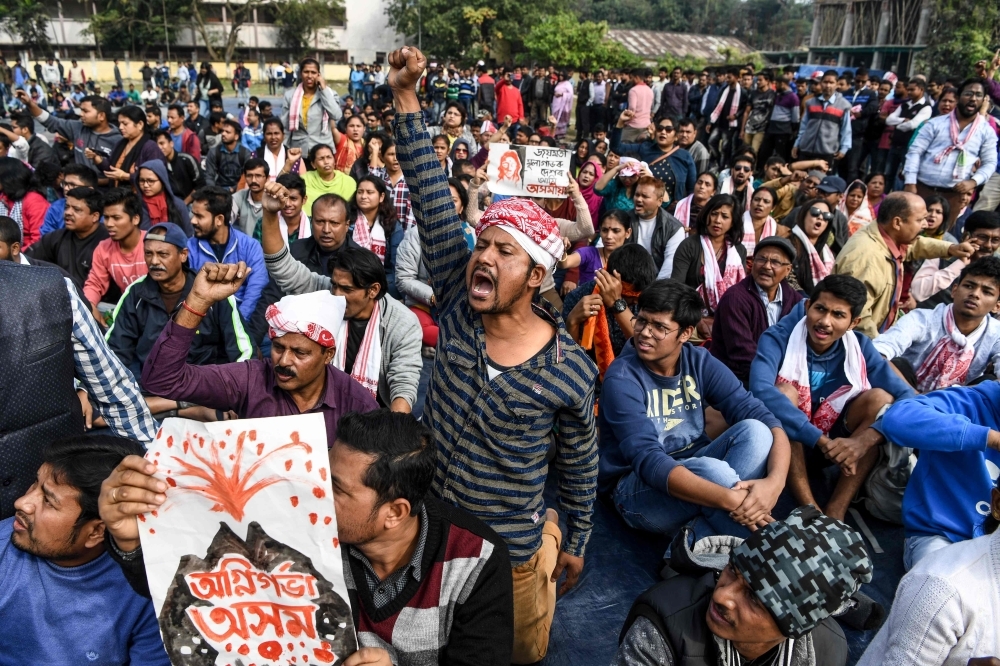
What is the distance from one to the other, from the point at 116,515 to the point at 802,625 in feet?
5.59

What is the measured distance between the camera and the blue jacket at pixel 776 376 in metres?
3.70

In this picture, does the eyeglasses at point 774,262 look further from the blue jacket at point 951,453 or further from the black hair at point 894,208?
the blue jacket at point 951,453

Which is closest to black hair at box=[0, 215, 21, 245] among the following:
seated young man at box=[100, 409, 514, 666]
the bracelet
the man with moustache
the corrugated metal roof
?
the man with moustache

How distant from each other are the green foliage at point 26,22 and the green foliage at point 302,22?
14.3 m

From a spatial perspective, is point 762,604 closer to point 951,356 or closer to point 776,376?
point 776,376

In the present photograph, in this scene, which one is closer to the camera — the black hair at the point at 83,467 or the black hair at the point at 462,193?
the black hair at the point at 83,467

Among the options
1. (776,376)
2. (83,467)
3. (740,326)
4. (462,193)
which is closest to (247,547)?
(83,467)

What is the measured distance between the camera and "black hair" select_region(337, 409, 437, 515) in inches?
69.0

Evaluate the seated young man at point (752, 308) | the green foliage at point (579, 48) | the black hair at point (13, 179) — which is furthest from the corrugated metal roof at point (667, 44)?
the seated young man at point (752, 308)

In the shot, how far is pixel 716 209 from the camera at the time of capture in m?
5.30

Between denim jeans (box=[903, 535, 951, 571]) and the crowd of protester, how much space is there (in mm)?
29

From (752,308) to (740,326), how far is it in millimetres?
154

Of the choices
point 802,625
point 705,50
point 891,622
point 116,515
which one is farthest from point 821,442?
point 705,50

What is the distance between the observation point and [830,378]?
3893 mm
